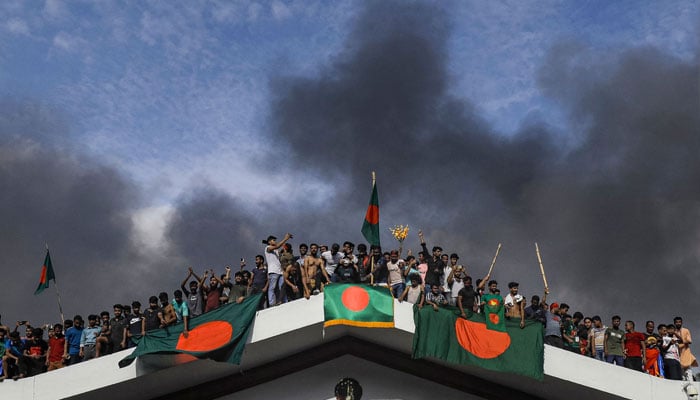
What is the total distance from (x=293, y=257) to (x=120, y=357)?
388 cm

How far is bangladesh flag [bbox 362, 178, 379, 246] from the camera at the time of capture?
18656 mm

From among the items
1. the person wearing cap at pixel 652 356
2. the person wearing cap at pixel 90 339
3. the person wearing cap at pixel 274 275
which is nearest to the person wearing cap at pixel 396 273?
the person wearing cap at pixel 274 275

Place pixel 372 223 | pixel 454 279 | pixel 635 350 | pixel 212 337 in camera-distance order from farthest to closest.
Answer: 1. pixel 372 223
2. pixel 454 279
3. pixel 635 350
4. pixel 212 337

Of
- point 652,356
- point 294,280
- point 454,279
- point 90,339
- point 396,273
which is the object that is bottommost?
point 90,339

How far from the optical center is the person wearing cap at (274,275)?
16.7 metres

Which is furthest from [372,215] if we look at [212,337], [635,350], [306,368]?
[635,350]

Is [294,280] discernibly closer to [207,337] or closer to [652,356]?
[207,337]

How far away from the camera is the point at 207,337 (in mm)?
15852

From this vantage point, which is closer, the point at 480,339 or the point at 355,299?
the point at 355,299

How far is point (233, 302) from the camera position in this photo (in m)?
16.3

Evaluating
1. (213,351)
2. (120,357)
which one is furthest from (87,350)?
(213,351)

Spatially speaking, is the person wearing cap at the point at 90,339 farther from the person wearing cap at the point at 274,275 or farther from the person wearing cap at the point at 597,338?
the person wearing cap at the point at 597,338

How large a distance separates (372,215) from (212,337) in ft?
15.8

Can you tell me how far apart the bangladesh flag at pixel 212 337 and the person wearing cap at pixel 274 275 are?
60 cm
